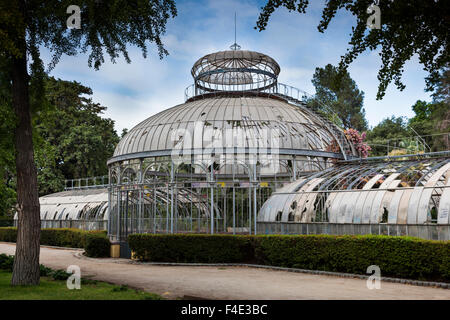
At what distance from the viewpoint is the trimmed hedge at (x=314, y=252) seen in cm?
1303

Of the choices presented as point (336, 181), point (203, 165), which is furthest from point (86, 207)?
point (336, 181)

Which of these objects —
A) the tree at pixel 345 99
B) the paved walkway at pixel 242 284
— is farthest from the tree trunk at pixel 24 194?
the tree at pixel 345 99

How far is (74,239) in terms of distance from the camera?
28438 millimetres

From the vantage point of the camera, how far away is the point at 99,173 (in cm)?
4694

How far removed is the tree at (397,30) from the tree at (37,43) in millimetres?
5528

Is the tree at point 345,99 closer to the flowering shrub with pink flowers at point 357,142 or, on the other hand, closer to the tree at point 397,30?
the flowering shrub with pink flowers at point 357,142

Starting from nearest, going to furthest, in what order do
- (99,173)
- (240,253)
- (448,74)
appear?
(240,253) → (448,74) → (99,173)

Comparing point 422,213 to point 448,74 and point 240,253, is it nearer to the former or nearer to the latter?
point 240,253

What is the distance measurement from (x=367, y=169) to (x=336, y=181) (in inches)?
67.5

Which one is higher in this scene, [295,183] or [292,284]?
[295,183]

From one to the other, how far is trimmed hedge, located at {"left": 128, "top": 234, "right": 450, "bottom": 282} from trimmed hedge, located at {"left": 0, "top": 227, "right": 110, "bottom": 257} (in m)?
2.83

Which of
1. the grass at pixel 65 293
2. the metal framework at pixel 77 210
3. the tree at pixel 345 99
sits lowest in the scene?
the grass at pixel 65 293

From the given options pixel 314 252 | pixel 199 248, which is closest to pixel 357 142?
pixel 314 252

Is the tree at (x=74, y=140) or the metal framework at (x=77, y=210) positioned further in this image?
the tree at (x=74, y=140)
